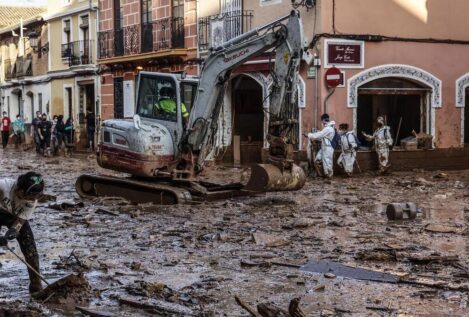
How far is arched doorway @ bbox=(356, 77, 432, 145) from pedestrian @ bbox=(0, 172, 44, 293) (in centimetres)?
1681

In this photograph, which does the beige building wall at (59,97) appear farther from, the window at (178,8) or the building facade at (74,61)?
the window at (178,8)

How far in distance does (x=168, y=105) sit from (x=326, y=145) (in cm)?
660

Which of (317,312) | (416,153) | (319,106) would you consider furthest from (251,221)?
(416,153)

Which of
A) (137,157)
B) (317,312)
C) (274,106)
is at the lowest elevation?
(317,312)

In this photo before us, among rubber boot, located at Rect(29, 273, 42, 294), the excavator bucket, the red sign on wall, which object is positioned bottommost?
rubber boot, located at Rect(29, 273, 42, 294)

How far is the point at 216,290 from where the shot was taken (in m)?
7.93

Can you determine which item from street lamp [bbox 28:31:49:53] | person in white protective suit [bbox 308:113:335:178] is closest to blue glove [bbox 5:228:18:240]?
person in white protective suit [bbox 308:113:335:178]

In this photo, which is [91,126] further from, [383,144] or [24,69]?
[383,144]

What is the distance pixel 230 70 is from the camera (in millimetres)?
15211

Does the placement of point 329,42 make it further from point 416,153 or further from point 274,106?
point 274,106

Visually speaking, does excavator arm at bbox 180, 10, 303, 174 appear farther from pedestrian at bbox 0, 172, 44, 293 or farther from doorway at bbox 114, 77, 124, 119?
doorway at bbox 114, 77, 124, 119

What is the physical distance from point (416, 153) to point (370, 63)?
3.01 metres

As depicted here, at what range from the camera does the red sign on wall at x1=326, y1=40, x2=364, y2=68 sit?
22594mm

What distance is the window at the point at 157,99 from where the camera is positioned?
15147 millimetres
